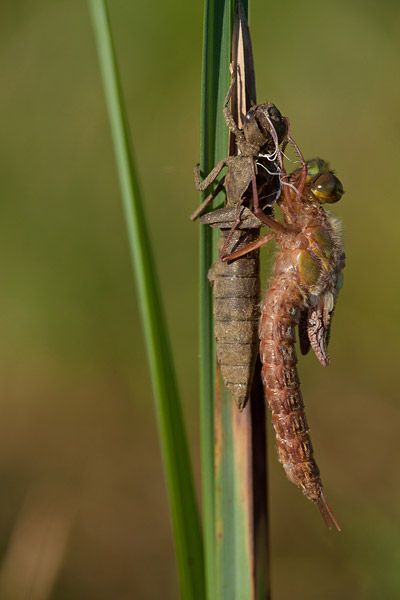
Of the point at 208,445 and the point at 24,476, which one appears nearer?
the point at 208,445

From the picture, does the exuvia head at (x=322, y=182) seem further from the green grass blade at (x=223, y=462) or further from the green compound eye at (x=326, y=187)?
the green grass blade at (x=223, y=462)

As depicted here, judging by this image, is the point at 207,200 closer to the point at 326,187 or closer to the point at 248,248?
the point at 248,248

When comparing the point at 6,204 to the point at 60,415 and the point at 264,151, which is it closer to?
the point at 60,415

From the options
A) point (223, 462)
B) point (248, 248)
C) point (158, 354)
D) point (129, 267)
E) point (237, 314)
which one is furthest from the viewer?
point (129, 267)

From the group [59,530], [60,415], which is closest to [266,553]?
[59,530]

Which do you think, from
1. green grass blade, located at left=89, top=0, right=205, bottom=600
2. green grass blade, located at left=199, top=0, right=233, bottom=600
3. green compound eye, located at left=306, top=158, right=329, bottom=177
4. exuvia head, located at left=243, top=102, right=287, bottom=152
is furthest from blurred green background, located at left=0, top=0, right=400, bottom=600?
→ green grass blade, located at left=89, top=0, right=205, bottom=600

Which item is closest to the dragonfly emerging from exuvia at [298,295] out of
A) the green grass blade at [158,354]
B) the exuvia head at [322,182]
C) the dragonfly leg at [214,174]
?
the exuvia head at [322,182]

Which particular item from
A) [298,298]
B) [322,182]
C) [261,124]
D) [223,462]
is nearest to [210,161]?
[261,124]

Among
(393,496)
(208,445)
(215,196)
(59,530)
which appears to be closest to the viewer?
(208,445)

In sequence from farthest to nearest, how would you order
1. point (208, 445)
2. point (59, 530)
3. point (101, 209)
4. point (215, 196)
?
1. point (101, 209)
2. point (59, 530)
3. point (215, 196)
4. point (208, 445)
